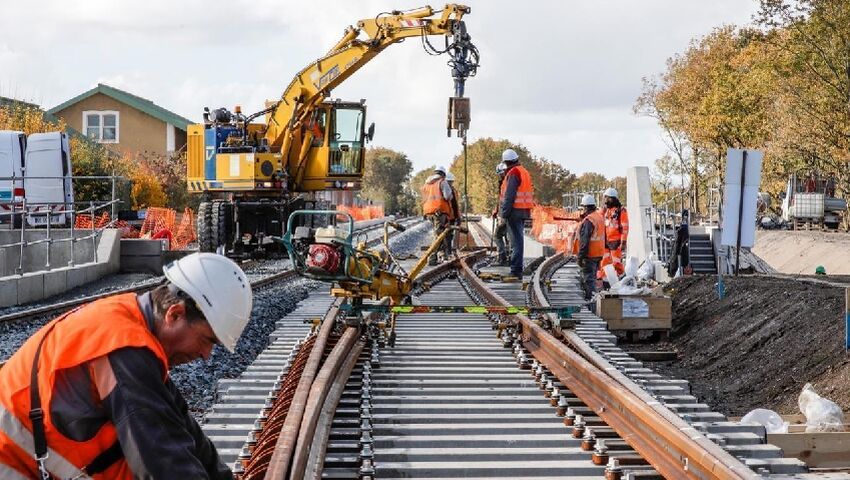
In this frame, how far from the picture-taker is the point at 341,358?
8422 mm

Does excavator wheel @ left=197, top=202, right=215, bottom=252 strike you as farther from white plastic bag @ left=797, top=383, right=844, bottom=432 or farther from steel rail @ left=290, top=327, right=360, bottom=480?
white plastic bag @ left=797, top=383, right=844, bottom=432

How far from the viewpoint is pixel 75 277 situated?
1967cm

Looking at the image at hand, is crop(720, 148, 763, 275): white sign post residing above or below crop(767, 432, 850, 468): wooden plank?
above

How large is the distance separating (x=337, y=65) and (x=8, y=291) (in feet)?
29.8

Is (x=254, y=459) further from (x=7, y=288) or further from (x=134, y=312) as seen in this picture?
(x=7, y=288)

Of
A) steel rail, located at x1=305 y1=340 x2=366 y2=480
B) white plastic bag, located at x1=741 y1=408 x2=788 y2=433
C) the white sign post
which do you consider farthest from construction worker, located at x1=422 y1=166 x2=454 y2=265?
white plastic bag, located at x1=741 y1=408 x2=788 y2=433

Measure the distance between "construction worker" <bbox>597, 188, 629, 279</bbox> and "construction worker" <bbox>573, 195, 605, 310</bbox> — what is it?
3.39ft

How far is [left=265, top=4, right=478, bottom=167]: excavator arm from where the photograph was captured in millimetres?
21750

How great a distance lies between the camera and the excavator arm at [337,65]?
21.8 m

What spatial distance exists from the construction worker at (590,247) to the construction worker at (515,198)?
100cm

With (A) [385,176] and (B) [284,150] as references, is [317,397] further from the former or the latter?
(A) [385,176]

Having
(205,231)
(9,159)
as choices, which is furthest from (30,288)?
(9,159)

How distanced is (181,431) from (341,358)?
17.0ft

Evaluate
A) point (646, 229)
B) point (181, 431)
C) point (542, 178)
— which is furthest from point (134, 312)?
point (542, 178)
